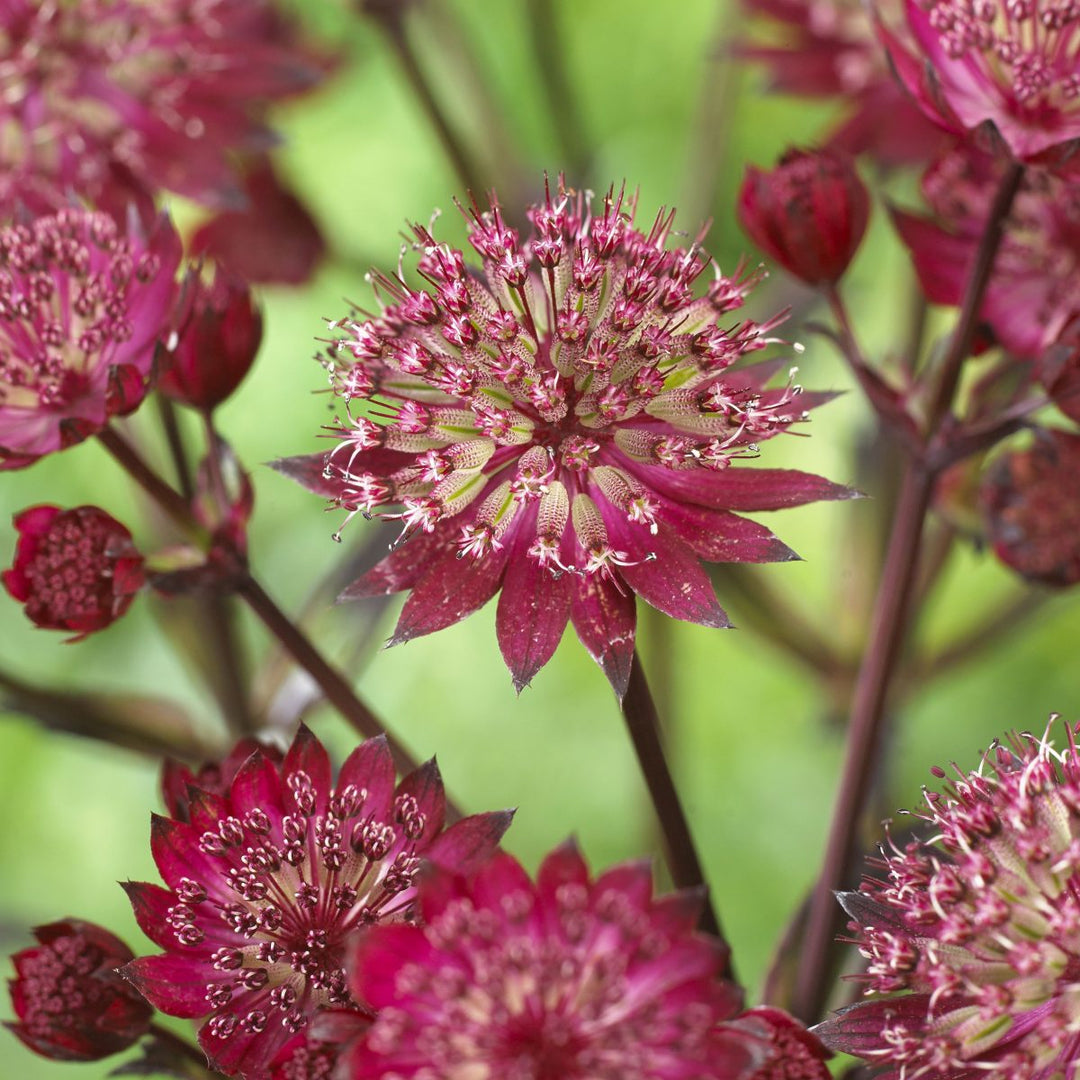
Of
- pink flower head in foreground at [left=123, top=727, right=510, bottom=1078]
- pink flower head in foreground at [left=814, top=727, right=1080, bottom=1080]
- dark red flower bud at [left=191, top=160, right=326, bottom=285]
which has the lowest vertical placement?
pink flower head in foreground at [left=814, top=727, right=1080, bottom=1080]

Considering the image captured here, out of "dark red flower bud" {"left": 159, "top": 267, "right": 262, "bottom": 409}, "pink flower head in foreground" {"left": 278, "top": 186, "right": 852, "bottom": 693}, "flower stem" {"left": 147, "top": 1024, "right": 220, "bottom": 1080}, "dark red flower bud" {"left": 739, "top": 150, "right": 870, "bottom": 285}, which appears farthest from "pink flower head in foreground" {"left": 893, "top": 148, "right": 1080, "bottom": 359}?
"flower stem" {"left": 147, "top": 1024, "right": 220, "bottom": 1080}

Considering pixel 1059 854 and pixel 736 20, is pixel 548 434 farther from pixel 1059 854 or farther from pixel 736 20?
pixel 736 20

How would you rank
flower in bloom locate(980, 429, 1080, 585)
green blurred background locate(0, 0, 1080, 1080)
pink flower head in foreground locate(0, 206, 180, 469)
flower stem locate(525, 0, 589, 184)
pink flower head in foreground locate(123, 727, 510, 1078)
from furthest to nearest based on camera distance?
1. green blurred background locate(0, 0, 1080, 1080)
2. flower stem locate(525, 0, 589, 184)
3. flower in bloom locate(980, 429, 1080, 585)
4. pink flower head in foreground locate(0, 206, 180, 469)
5. pink flower head in foreground locate(123, 727, 510, 1078)

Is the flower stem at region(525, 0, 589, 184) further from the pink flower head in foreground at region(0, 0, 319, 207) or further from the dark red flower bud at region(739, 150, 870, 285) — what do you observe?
the dark red flower bud at region(739, 150, 870, 285)

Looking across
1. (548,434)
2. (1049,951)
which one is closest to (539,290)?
(548,434)

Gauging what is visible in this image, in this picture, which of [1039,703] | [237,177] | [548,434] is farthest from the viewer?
[1039,703]

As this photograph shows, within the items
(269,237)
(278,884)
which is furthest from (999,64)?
(269,237)

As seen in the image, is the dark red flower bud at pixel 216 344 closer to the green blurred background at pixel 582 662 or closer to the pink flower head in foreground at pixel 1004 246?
the pink flower head in foreground at pixel 1004 246
